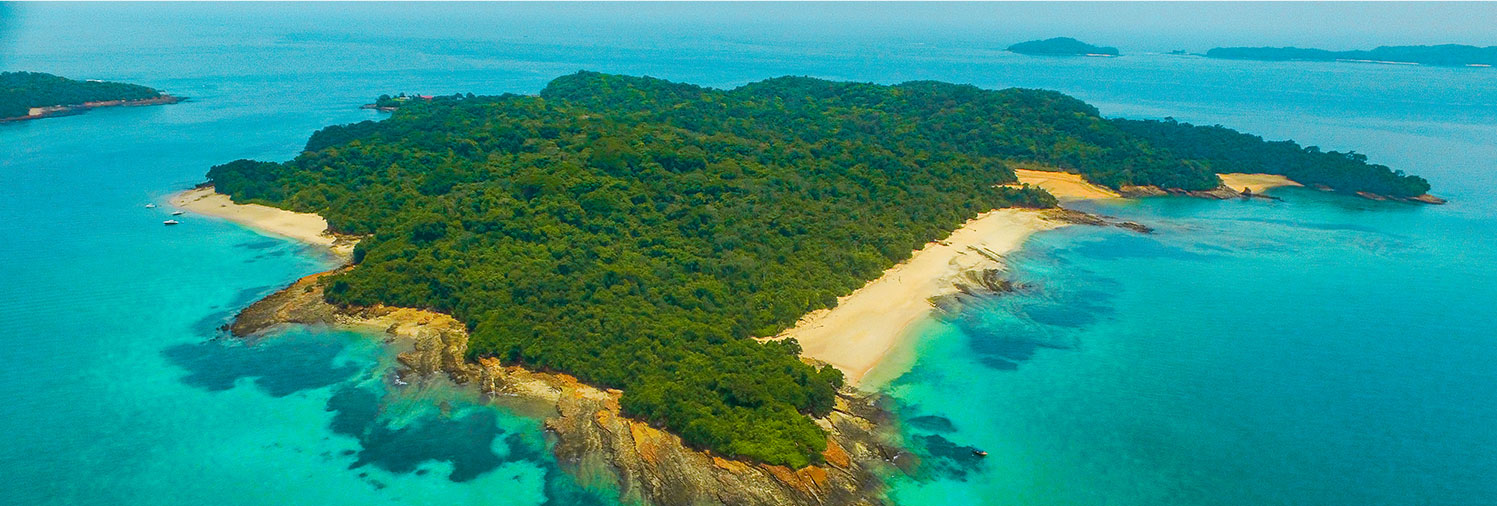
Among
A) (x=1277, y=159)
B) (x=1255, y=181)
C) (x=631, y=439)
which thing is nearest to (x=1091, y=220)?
(x=1255, y=181)

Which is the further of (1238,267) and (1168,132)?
(1168,132)

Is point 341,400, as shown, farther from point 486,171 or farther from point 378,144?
point 378,144

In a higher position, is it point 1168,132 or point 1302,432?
point 1168,132

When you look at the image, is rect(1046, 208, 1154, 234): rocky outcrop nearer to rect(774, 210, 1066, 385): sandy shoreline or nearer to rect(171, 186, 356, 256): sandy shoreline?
rect(774, 210, 1066, 385): sandy shoreline

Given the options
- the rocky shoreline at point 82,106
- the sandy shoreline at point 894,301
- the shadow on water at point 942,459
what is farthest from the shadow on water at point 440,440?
the rocky shoreline at point 82,106

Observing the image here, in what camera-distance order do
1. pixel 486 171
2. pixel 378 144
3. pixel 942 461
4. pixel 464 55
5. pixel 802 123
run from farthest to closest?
pixel 464 55, pixel 802 123, pixel 378 144, pixel 486 171, pixel 942 461

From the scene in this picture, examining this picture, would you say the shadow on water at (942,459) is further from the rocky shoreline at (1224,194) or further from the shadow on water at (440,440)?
the rocky shoreline at (1224,194)

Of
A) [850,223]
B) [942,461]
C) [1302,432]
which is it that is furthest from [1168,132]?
[942,461]
